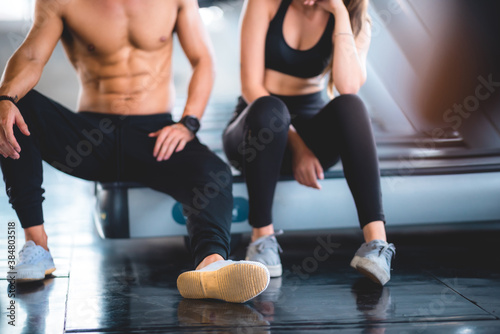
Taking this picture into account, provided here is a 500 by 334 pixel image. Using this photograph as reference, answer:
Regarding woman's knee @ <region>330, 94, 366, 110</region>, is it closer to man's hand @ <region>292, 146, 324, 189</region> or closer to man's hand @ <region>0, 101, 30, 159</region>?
man's hand @ <region>292, 146, 324, 189</region>

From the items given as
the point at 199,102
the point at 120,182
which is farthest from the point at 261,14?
the point at 120,182

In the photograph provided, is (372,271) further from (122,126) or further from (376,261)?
(122,126)

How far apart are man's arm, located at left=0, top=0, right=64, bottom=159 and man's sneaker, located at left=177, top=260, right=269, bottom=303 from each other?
586mm

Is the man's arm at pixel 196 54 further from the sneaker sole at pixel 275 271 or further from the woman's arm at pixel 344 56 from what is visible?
the sneaker sole at pixel 275 271

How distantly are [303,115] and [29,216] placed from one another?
908 millimetres

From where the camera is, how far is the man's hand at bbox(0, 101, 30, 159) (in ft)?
4.48

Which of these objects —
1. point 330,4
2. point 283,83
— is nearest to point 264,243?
point 283,83

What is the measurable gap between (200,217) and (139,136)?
36 centimetres

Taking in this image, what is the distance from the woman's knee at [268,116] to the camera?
1467 millimetres

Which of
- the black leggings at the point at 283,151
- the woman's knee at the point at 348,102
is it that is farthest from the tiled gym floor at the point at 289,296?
the woman's knee at the point at 348,102

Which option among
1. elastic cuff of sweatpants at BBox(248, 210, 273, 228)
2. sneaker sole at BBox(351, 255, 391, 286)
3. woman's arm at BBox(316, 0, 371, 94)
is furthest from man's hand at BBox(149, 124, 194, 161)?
sneaker sole at BBox(351, 255, 391, 286)

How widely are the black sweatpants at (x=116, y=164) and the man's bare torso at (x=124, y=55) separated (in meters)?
0.11

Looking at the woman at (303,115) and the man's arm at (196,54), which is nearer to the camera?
the woman at (303,115)

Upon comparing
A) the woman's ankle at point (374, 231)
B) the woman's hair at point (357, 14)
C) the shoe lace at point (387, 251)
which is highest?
the woman's hair at point (357, 14)
